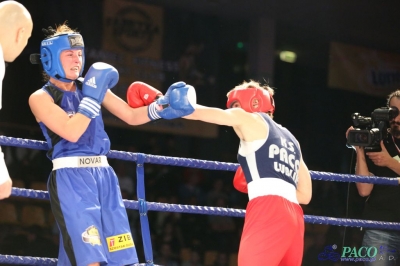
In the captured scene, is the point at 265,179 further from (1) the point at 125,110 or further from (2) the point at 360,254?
(2) the point at 360,254

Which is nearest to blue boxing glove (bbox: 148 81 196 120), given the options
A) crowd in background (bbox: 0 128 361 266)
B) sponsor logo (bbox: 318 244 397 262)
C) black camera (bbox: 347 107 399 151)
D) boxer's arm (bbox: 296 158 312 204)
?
boxer's arm (bbox: 296 158 312 204)

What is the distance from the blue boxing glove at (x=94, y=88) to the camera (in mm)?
2547

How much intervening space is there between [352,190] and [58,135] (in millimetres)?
2030

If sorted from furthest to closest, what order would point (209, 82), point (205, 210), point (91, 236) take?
point (209, 82)
point (205, 210)
point (91, 236)

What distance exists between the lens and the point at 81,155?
2.62 m

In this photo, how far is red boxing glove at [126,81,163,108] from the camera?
2.87 meters

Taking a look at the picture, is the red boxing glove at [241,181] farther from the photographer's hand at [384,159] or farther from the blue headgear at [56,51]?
the photographer's hand at [384,159]

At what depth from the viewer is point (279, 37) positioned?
23.2 feet

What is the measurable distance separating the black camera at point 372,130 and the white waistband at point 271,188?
3.47ft

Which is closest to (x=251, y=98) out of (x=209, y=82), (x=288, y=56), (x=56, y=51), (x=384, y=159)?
(x=56, y=51)

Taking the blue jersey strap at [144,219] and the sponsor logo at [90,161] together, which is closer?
the sponsor logo at [90,161]

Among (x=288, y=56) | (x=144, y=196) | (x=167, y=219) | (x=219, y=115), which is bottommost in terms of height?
(x=167, y=219)

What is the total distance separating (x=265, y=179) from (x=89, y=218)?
73 centimetres

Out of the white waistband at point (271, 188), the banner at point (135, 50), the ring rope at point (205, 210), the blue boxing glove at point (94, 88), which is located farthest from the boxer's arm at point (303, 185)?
the banner at point (135, 50)
